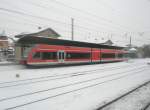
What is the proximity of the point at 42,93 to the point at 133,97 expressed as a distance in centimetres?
435

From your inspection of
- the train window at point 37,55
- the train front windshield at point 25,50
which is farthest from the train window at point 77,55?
the train front windshield at point 25,50

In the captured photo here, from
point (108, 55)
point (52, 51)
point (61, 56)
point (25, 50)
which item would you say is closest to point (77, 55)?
point (61, 56)

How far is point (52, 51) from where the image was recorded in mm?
20875

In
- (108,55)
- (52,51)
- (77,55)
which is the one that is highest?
(52,51)

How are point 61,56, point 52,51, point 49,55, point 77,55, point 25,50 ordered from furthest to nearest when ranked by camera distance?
point 77,55 → point 61,56 → point 52,51 → point 49,55 → point 25,50

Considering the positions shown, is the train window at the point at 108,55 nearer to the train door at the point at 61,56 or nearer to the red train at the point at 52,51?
the red train at the point at 52,51

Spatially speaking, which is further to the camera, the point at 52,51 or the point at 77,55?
the point at 77,55

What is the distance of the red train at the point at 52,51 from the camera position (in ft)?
63.3

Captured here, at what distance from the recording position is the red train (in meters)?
19.3

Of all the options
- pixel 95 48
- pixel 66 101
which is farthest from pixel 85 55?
pixel 66 101

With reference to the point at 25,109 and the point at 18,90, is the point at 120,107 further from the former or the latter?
the point at 18,90

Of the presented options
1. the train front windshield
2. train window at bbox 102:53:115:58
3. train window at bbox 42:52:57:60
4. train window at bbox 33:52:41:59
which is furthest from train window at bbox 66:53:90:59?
train window at bbox 102:53:115:58

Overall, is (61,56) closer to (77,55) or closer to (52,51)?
(52,51)

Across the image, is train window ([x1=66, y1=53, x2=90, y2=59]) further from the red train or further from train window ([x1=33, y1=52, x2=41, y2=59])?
train window ([x1=33, y1=52, x2=41, y2=59])
